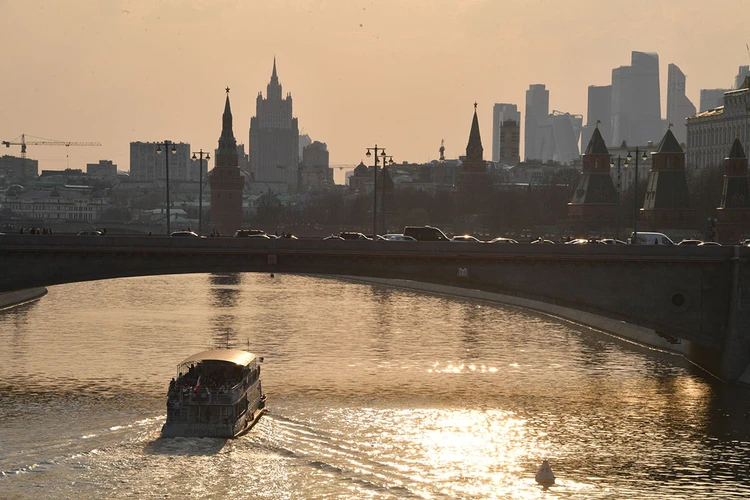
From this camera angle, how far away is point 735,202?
133 metres

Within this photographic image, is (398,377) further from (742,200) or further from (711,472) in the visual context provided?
(742,200)

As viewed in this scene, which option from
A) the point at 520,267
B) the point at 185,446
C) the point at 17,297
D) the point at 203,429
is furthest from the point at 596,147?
the point at 185,446

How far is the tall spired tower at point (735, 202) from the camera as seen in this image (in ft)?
434

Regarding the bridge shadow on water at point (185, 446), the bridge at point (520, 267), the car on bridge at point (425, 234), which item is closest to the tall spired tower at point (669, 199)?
the car on bridge at point (425, 234)

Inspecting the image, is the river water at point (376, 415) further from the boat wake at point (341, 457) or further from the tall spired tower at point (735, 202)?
the tall spired tower at point (735, 202)

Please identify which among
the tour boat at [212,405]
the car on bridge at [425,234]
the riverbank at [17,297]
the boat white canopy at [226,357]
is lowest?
the tour boat at [212,405]

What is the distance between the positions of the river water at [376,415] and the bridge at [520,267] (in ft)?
11.5

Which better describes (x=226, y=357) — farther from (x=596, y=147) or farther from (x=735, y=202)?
(x=596, y=147)

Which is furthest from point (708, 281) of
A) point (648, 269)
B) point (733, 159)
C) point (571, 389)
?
point (733, 159)

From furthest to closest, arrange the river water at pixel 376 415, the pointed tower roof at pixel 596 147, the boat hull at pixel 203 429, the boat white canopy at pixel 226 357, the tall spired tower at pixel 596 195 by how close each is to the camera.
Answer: the tall spired tower at pixel 596 195 → the pointed tower roof at pixel 596 147 → the boat white canopy at pixel 226 357 → the boat hull at pixel 203 429 → the river water at pixel 376 415

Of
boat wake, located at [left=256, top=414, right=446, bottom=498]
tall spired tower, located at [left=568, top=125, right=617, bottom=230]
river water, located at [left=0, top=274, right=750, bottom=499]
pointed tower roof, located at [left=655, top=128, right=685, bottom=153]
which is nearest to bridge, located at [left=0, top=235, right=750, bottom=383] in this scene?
river water, located at [left=0, top=274, right=750, bottom=499]

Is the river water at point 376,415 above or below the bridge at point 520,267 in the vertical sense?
below

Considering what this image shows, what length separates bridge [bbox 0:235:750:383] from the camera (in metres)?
66.1

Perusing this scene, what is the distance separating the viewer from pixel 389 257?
66938 millimetres
